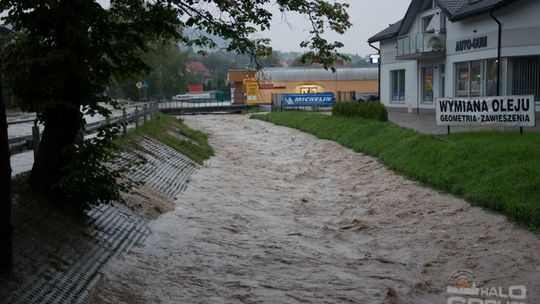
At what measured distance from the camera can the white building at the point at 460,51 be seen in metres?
29.6

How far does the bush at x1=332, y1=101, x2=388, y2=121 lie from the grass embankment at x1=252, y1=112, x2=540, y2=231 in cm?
435

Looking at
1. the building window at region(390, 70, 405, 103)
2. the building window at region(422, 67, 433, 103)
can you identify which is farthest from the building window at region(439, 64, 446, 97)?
the building window at region(390, 70, 405, 103)

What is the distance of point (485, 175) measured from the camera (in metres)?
15.8

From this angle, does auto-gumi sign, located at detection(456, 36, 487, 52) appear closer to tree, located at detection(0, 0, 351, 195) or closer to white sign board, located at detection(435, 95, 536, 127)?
white sign board, located at detection(435, 95, 536, 127)

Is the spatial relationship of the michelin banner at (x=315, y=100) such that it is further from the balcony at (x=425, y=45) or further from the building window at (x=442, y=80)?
the building window at (x=442, y=80)

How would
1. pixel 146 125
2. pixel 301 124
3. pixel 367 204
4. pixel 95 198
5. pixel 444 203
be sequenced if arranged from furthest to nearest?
pixel 301 124, pixel 146 125, pixel 367 204, pixel 444 203, pixel 95 198

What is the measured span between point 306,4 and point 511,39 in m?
21.4

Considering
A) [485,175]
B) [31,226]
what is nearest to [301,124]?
[485,175]

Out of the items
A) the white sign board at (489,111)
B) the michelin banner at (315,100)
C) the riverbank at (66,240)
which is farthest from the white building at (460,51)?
the riverbank at (66,240)

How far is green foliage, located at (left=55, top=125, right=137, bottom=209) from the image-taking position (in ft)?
35.0

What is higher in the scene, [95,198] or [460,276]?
[95,198]

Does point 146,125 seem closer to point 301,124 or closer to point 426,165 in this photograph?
point 426,165

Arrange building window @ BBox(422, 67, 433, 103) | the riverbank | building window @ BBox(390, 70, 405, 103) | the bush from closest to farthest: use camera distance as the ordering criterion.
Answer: the riverbank → the bush → building window @ BBox(422, 67, 433, 103) → building window @ BBox(390, 70, 405, 103)

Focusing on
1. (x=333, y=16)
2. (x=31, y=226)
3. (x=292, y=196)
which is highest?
(x=333, y=16)
